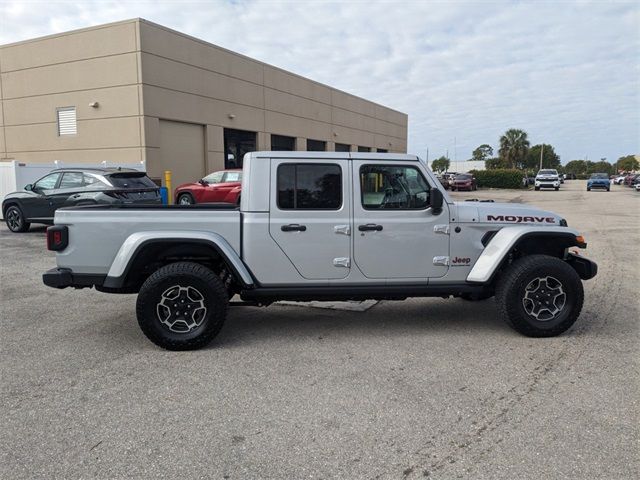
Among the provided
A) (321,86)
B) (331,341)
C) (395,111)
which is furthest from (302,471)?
(395,111)

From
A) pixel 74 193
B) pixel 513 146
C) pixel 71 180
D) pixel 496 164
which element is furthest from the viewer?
pixel 496 164

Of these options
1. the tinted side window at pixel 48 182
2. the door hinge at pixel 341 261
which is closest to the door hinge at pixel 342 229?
the door hinge at pixel 341 261

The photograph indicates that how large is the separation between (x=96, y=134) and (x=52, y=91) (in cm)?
284

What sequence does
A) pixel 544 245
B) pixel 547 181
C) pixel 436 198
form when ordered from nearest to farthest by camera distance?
1. pixel 436 198
2. pixel 544 245
3. pixel 547 181

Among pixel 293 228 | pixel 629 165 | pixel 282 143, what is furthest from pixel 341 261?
pixel 629 165

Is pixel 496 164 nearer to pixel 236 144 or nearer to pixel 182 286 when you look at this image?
pixel 236 144

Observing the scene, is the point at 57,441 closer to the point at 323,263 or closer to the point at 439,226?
the point at 323,263

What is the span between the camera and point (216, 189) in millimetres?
18109

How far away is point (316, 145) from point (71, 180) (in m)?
19.7

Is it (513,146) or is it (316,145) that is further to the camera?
(513,146)

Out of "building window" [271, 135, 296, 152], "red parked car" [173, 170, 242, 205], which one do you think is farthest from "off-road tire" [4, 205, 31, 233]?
"building window" [271, 135, 296, 152]

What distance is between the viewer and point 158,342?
4.77m

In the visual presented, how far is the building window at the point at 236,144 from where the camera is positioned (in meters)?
23.8

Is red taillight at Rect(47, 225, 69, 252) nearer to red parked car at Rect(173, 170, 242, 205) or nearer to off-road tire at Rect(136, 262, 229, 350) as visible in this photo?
off-road tire at Rect(136, 262, 229, 350)
